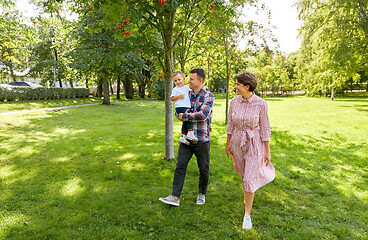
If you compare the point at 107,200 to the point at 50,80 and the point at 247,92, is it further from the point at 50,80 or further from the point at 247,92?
the point at 50,80

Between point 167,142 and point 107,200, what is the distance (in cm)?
224

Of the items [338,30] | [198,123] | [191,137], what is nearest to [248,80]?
[198,123]

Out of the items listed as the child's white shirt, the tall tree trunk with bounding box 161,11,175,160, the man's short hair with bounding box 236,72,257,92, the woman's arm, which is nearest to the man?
the child's white shirt

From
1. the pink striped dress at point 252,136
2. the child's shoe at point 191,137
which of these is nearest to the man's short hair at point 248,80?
the pink striped dress at point 252,136

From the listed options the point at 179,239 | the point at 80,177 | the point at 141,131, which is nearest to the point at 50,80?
the point at 141,131

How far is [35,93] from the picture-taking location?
69.1 feet

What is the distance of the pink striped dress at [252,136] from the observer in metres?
3.12

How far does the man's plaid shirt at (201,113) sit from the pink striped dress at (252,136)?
409 millimetres

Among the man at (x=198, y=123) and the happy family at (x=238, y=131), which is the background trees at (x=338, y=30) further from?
the man at (x=198, y=123)

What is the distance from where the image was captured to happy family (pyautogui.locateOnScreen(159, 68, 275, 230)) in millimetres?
3135

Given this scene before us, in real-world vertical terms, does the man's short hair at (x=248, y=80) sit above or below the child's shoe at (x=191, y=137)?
above

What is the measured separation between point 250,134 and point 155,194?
2.15 m

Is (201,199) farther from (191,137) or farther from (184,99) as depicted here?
(184,99)

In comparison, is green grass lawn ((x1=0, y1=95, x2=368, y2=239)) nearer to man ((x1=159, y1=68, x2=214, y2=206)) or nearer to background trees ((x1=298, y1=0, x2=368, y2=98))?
man ((x1=159, y1=68, x2=214, y2=206))
